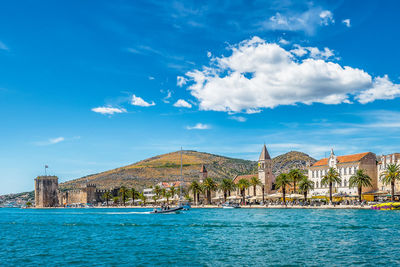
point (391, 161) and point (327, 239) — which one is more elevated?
point (391, 161)

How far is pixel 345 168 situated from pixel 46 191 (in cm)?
12816

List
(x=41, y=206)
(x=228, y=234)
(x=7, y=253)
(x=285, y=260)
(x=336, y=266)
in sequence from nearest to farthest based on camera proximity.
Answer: (x=336, y=266) → (x=285, y=260) → (x=7, y=253) → (x=228, y=234) → (x=41, y=206)

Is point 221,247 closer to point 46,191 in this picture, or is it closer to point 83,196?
point 83,196

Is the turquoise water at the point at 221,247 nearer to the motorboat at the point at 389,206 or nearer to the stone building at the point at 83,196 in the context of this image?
the motorboat at the point at 389,206

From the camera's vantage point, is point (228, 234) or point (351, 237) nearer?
point (351, 237)

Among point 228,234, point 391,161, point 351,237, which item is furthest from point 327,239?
point 391,161

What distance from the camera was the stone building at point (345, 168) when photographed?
9731 cm

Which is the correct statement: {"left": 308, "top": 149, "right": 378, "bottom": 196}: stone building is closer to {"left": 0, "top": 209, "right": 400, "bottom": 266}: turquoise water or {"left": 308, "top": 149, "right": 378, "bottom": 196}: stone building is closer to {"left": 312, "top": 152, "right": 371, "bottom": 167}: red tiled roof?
{"left": 312, "top": 152, "right": 371, "bottom": 167}: red tiled roof

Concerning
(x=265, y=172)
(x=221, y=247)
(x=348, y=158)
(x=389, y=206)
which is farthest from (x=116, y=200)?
(x=221, y=247)

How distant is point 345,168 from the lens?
101812mm

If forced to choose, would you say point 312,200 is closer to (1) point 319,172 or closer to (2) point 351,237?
(1) point 319,172

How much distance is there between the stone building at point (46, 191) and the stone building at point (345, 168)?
384 feet

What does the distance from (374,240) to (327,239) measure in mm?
3612

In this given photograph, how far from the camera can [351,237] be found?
3662cm
